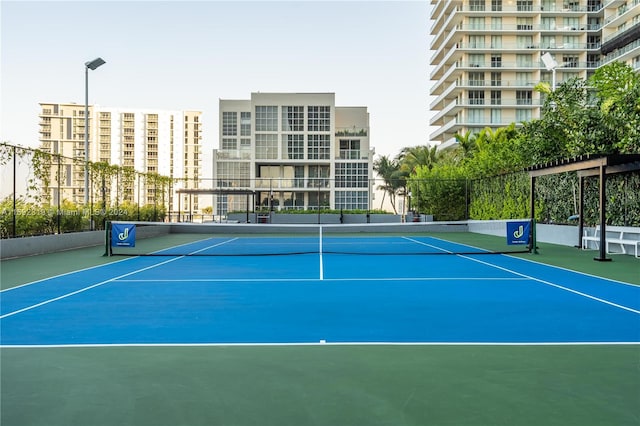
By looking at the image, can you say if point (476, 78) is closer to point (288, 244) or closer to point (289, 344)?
point (288, 244)

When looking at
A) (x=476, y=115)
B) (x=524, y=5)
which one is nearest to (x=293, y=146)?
(x=476, y=115)

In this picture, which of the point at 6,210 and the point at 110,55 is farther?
the point at 110,55

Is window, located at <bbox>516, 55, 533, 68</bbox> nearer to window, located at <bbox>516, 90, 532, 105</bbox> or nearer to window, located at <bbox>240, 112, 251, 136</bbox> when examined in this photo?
window, located at <bbox>516, 90, 532, 105</bbox>

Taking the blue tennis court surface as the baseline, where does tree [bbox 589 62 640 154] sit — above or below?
above

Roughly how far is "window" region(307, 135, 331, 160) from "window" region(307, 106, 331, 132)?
834mm

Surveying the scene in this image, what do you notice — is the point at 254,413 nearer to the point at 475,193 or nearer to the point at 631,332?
the point at 631,332

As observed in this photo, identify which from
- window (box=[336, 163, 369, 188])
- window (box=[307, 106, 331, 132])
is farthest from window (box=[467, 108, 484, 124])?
window (box=[307, 106, 331, 132])

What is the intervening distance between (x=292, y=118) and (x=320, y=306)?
55.1 m

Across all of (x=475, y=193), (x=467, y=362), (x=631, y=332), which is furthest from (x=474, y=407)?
(x=475, y=193)

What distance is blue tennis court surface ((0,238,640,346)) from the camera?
7.06m

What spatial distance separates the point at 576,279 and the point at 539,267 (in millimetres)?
2362

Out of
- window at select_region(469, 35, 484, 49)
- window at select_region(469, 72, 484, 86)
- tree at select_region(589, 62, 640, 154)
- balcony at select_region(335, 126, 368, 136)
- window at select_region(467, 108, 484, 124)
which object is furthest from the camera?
window at select_region(469, 35, 484, 49)

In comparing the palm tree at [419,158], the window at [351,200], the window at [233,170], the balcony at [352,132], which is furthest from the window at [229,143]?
the palm tree at [419,158]

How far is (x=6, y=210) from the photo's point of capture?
57.2ft
